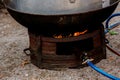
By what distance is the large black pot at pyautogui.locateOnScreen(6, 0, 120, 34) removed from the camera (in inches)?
118

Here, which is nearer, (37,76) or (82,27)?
(82,27)

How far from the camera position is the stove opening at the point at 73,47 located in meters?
3.48

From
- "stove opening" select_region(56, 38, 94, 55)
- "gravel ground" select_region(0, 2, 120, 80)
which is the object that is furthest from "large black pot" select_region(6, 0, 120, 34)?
"gravel ground" select_region(0, 2, 120, 80)

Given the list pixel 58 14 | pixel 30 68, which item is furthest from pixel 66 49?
pixel 58 14

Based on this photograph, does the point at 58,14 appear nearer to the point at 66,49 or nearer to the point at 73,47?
the point at 73,47

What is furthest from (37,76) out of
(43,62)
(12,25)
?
(12,25)

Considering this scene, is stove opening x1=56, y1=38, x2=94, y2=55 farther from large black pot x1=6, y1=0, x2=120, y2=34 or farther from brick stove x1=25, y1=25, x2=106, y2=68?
large black pot x1=6, y1=0, x2=120, y2=34

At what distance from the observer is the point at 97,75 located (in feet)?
11.1

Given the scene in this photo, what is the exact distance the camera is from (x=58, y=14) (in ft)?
9.66

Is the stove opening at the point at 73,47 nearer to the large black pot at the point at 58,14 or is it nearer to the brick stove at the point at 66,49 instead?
the brick stove at the point at 66,49

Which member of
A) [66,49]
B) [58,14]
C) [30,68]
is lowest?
[30,68]

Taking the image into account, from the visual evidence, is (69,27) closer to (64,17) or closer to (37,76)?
(64,17)

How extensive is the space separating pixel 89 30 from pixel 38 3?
769 mm

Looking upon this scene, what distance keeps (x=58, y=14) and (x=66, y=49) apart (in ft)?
2.75
